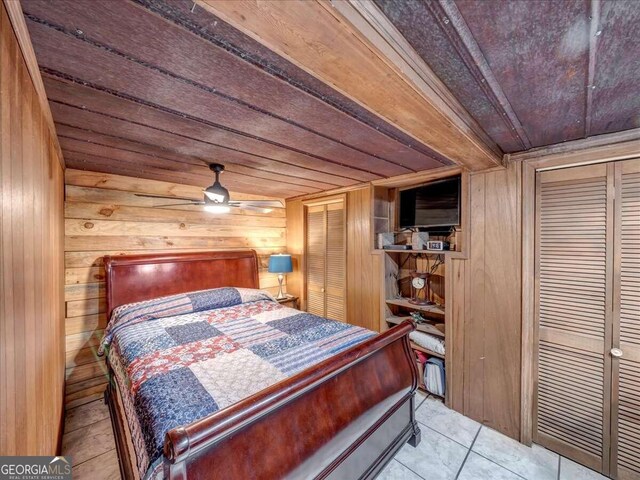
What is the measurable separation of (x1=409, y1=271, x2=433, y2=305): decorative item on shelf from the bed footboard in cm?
72

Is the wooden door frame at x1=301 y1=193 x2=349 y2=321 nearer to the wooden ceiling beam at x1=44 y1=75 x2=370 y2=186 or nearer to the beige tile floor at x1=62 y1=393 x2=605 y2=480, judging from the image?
the wooden ceiling beam at x1=44 y1=75 x2=370 y2=186

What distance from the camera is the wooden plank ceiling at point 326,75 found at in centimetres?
74

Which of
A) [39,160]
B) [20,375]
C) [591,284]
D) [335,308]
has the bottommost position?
[335,308]

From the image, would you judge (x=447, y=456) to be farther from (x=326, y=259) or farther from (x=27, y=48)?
(x=27, y=48)

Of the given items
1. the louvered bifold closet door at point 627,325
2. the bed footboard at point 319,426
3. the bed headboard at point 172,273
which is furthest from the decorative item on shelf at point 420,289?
the bed headboard at point 172,273

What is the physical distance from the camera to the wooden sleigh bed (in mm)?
942

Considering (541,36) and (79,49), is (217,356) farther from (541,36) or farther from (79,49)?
(541,36)

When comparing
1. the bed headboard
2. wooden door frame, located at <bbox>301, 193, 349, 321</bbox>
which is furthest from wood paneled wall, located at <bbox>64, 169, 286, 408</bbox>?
wooden door frame, located at <bbox>301, 193, 349, 321</bbox>

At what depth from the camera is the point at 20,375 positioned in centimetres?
92

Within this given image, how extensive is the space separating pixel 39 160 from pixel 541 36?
6.64 feet

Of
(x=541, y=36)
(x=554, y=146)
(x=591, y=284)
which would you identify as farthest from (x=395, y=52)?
Answer: (x=591, y=284)

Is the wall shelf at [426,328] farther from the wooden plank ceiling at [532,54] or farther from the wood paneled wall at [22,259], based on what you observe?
the wood paneled wall at [22,259]

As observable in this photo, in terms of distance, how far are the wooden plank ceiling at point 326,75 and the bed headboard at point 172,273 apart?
3.70 feet

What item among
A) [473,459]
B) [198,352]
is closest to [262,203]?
[198,352]
